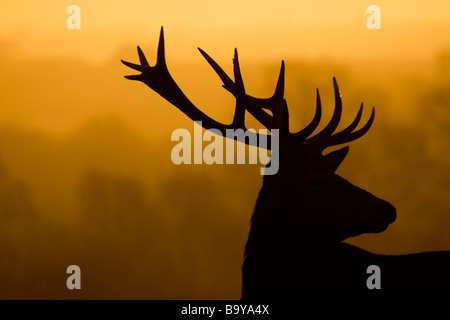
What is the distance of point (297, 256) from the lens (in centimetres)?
333

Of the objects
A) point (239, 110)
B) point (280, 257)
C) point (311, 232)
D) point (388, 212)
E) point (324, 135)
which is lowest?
point (280, 257)

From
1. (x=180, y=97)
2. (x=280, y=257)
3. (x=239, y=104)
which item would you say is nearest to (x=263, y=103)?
(x=239, y=104)

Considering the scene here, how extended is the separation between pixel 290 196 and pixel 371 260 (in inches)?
25.2

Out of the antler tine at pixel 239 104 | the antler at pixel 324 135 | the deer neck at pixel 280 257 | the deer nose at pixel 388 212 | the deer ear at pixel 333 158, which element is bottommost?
the deer neck at pixel 280 257

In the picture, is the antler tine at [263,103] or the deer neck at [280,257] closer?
the deer neck at [280,257]

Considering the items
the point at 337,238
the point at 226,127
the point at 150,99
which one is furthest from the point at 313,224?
the point at 150,99

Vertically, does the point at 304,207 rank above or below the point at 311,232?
above

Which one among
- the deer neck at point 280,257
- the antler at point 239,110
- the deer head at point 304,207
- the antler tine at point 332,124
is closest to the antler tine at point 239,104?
the antler at point 239,110

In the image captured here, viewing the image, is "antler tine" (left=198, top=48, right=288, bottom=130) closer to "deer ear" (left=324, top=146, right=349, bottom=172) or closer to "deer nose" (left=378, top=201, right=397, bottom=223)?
"deer ear" (left=324, top=146, right=349, bottom=172)

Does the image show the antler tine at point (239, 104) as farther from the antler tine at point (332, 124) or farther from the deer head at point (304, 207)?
the antler tine at point (332, 124)

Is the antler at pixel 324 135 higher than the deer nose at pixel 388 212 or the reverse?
higher

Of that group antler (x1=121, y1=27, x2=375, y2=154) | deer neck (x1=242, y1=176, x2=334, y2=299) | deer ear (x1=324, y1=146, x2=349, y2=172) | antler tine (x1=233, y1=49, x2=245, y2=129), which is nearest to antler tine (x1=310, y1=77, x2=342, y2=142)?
antler (x1=121, y1=27, x2=375, y2=154)

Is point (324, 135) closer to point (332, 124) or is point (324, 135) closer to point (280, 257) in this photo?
point (332, 124)

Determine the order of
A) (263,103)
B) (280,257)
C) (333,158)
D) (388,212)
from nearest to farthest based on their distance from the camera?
(388,212), (280,257), (333,158), (263,103)
